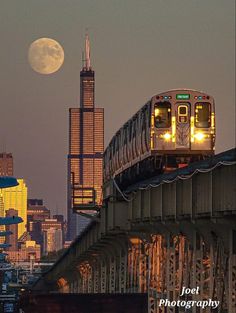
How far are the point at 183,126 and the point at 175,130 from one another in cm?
38

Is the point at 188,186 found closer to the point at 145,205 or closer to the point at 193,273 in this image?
the point at 193,273

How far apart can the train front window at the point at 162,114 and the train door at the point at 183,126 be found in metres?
0.50

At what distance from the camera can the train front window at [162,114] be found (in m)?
60.1

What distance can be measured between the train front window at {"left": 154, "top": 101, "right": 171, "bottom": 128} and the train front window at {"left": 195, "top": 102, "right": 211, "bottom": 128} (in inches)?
54.7

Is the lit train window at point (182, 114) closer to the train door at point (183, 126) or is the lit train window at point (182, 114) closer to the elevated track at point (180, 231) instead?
the train door at point (183, 126)

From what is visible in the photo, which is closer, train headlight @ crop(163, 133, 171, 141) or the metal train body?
the metal train body

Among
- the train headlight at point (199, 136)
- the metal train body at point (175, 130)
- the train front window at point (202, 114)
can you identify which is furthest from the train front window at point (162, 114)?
the train front window at point (202, 114)

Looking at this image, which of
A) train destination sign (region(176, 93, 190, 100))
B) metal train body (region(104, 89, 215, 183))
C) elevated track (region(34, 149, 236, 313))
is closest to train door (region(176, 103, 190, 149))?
metal train body (region(104, 89, 215, 183))

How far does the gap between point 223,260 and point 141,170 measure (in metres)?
26.6

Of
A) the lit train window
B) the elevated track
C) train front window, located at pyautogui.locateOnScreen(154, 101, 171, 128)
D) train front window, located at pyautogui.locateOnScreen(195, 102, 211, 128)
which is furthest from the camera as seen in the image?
train front window, located at pyautogui.locateOnScreen(195, 102, 211, 128)

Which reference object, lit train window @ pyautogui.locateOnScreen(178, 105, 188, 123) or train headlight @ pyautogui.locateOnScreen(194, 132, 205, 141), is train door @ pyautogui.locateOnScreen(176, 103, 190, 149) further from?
train headlight @ pyautogui.locateOnScreen(194, 132, 205, 141)

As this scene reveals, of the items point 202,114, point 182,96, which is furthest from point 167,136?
point 202,114

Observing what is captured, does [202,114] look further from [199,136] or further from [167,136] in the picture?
[167,136]

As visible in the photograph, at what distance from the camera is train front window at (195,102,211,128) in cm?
6106
